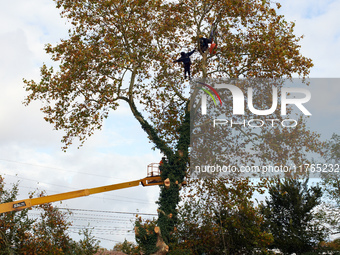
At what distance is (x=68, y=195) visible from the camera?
26.5 m

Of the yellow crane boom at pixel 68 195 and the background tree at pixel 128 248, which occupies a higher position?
the yellow crane boom at pixel 68 195

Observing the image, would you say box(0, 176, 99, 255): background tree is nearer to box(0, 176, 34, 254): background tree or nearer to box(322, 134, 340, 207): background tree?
box(0, 176, 34, 254): background tree

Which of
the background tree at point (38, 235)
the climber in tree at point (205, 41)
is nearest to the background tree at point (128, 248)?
the background tree at point (38, 235)

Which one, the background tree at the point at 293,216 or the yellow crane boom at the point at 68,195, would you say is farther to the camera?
the background tree at the point at 293,216

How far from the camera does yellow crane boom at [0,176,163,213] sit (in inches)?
1030

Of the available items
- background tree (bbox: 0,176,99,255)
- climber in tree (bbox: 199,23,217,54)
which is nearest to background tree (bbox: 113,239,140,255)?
background tree (bbox: 0,176,99,255)

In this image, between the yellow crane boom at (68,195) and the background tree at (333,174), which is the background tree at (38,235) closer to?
the yellow crane boom at (68,195)

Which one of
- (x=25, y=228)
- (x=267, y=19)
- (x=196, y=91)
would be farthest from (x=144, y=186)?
(x=267, y=19)

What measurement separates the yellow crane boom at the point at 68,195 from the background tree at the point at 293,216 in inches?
356

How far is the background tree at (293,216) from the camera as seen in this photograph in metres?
29.3

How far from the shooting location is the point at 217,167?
29.3m

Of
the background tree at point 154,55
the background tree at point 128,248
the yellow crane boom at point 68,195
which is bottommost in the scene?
the background tree at point 128,248

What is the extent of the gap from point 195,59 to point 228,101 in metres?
4.12

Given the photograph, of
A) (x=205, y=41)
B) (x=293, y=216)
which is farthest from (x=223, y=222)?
(x=205, y=41)
